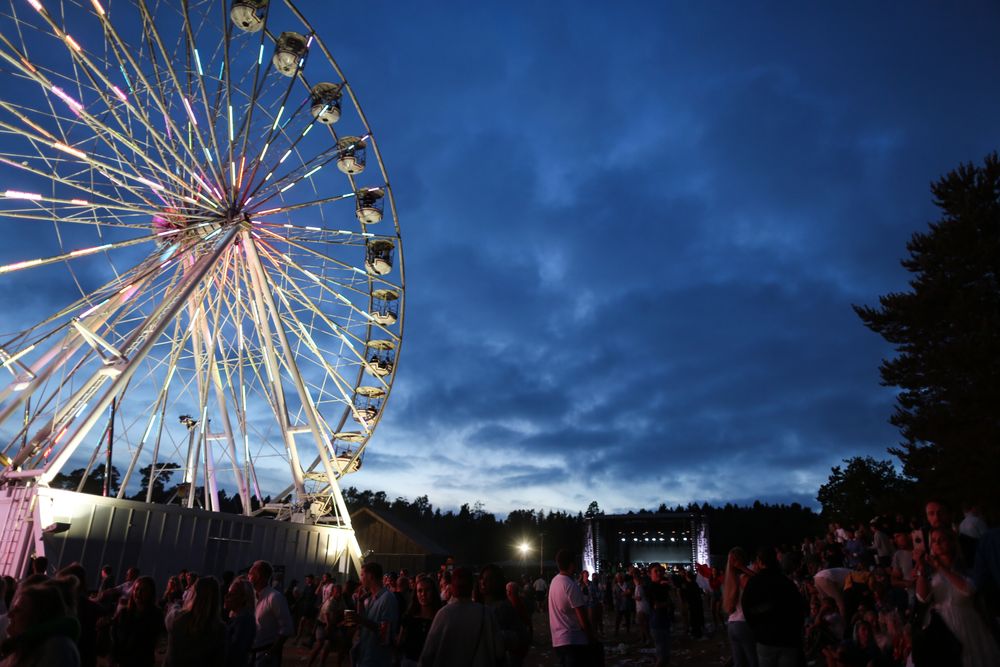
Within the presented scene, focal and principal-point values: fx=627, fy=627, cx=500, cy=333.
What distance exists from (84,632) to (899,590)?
1004 centimetres

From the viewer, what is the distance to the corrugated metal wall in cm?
1497

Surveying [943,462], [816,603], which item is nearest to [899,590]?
[816,603]

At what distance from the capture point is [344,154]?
2158 cm

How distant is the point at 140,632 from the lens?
5812 millimetres

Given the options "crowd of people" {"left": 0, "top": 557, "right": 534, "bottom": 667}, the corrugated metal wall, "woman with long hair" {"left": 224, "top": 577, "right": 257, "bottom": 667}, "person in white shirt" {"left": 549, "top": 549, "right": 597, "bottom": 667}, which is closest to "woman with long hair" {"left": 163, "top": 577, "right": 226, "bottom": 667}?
"crowd of people" {"left": 0, "top": 557, "right": 534, "bottom": 667}

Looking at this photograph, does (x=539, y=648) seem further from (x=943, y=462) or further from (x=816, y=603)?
(x=943, y=462)

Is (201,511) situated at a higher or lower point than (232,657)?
higher

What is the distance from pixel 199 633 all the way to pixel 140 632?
66.4 inches

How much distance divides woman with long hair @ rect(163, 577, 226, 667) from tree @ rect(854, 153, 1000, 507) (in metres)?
23.9

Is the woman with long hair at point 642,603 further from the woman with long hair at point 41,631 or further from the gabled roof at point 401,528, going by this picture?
the gabled roof at point 401,528

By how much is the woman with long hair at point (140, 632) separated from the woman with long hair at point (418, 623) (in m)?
2.27

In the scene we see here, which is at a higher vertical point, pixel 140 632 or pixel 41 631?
pixel 41 631

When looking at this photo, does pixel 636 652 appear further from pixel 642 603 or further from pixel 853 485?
pixel 853 485

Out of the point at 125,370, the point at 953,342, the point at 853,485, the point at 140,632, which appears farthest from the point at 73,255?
the point at 853,485
